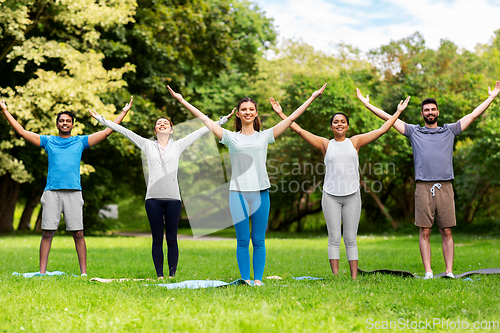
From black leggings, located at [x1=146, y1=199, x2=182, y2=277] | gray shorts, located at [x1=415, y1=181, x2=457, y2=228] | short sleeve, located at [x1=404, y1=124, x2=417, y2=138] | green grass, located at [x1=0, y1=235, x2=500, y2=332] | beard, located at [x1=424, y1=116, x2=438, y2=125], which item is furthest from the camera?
short sleeve, located at [x1=404, y1=124, x2=417, y2=138]

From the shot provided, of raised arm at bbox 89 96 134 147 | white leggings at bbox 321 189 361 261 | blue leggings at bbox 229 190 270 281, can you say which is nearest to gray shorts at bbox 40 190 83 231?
raised arm at bbox 89 96 134 147

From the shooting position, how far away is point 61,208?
293 inches

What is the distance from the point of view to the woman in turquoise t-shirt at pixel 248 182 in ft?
19.6

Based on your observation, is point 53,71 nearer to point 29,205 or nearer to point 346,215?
point 29,205

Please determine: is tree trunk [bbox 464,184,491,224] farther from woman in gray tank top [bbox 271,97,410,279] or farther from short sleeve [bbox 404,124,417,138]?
woman in gray tank top [bbox 271,97,410,279]

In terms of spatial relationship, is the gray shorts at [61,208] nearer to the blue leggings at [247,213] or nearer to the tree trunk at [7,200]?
the blue leggings at [247,213]

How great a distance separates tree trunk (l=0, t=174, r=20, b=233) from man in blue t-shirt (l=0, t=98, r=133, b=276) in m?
15.2

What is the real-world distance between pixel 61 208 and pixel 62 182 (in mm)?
428

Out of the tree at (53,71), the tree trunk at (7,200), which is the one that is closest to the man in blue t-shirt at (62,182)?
the tree at (53,71)

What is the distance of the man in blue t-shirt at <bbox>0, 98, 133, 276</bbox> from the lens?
7371mm

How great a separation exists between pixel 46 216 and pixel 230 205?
3.25 m

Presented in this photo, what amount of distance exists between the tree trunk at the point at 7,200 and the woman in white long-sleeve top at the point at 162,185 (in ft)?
53.3

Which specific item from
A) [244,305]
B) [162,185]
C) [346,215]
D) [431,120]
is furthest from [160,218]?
[431,120]

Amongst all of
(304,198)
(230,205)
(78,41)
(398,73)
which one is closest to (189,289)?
(230,205)
